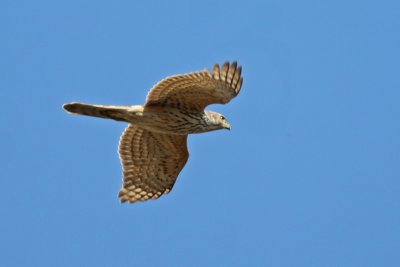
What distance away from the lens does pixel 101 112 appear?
1572cm

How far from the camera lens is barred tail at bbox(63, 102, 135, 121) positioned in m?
15.6

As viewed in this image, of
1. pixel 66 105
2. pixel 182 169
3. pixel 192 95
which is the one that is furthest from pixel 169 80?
pixel 182 169

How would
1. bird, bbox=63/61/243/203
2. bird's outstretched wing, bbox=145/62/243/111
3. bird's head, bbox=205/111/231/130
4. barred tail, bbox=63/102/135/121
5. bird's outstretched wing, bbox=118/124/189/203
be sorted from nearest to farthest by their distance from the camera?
bird's outstretched wing, bbox=145/62/243/111, bird, bbox=63/61/243/203, barred tail, bbox=63/102/135/121, bird's head, bbox=205/111/231/130, bird's outstretched wing, bbox=118/124/189/203

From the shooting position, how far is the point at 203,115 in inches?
631

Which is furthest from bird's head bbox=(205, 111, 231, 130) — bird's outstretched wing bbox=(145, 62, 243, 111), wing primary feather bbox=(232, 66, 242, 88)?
wing primary feather bbox=(232, 66, 242, 88)

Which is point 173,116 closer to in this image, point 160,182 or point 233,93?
point 233,93

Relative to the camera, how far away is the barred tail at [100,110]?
15.6 m

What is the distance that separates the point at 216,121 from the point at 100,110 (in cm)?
214

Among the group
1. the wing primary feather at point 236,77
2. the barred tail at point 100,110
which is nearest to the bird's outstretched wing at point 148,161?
the barred tail at point 100,110

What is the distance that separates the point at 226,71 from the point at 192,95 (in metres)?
0.88

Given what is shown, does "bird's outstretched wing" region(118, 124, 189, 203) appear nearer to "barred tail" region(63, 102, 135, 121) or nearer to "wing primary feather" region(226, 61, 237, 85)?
"barred tail" region(63, 102, 135, 121)

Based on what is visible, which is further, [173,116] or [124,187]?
[124,187]

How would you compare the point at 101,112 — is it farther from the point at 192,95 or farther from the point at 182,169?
the point at 182,169

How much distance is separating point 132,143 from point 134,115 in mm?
1685
